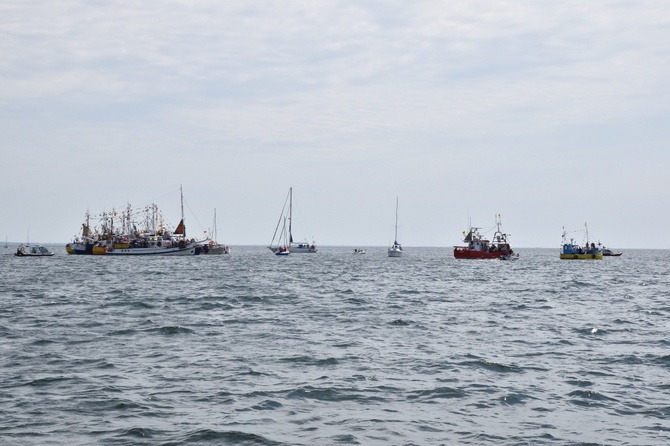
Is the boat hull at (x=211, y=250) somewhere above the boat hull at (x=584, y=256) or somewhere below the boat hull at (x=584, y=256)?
above

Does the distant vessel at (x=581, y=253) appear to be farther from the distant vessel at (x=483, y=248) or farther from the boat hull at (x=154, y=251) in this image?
the boat hull at (x=154, y=251)

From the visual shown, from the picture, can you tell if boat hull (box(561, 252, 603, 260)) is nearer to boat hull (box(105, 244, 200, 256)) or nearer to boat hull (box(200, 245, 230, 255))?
boat hull (box(200, 245, 230, 255))

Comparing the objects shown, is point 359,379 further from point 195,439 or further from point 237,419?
point 195,439

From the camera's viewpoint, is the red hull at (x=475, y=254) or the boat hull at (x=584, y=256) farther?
the boat hull at (x=584, y=256)

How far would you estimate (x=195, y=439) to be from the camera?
15.1 meters

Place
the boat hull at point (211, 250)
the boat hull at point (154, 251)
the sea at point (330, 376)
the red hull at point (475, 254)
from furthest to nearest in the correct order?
the boat hull at point (211, 250), the boat hull at point (154, 251), the red hull at point (475, 254), the sea at point (330, 376)

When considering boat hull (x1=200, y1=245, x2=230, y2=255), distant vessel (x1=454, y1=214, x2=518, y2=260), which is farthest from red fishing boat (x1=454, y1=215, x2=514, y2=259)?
boat hull (x1=200, y1=245, x2=230, y2=255)

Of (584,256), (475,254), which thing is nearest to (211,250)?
(475,254)

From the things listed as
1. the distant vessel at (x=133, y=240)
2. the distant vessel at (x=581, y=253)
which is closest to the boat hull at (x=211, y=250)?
the distant vessel at (x=133, y=240)

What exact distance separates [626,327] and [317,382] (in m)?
20.6

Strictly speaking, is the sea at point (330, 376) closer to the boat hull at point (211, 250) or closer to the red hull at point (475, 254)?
the red hull at point (475, 254)

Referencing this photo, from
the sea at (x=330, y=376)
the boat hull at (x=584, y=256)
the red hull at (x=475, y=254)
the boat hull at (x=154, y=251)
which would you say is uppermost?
the boat hull at (x=154, y=251)

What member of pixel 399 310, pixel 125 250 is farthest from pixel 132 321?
pixel 125 250

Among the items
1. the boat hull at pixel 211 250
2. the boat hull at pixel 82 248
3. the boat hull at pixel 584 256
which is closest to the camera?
the boat hull at pixel 584 256
